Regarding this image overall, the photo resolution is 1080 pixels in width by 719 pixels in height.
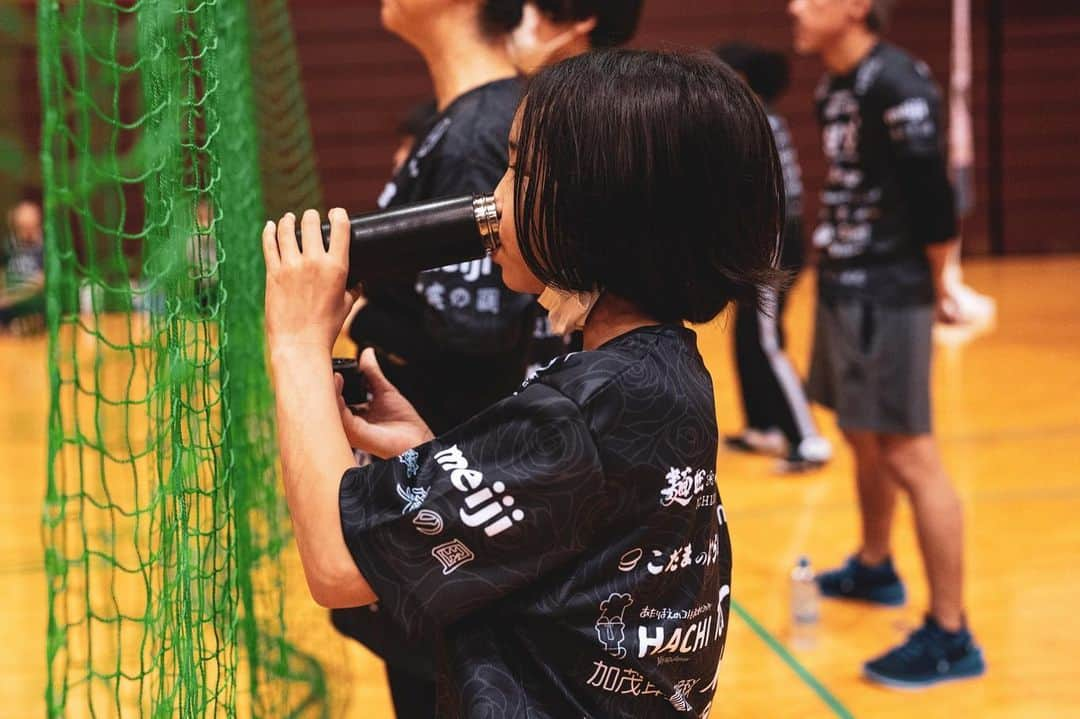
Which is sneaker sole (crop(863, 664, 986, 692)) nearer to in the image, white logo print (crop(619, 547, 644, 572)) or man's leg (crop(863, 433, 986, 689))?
man's leg (crop(863, 433, 986, 689))

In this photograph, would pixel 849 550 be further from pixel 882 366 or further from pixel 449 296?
pixel 449 296

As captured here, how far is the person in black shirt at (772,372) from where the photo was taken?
14.3ft

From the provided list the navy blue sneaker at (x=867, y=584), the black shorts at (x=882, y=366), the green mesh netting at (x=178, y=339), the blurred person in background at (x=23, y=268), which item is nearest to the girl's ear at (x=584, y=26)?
the green mesh netting at (x=178, y=339)

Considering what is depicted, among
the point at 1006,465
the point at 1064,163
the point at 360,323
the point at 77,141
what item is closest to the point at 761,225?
the point at 77,141

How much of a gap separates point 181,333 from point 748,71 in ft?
10.8

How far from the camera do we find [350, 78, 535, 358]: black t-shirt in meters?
1.66

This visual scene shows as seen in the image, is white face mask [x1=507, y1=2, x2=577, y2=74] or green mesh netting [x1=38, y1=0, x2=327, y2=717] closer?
green mesh netting [x1=38, y1=0, x2=327, y2=717]

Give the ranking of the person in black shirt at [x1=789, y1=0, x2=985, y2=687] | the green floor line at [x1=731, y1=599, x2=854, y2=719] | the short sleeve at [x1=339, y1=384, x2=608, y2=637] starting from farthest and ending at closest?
1. the person in black shirt at [x1=789, y1=0, x2=985, y2=687]
2. the green floor line at [x1=731, y1=599, x2=854, y2=719]
3. the short sleeve at [x1=339, y1=384, x2=608, y2=637]

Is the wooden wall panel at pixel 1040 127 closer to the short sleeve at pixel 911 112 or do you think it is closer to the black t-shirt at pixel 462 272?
the short sleeve at pixel 911 112

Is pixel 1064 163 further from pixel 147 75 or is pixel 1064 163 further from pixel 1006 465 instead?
pixel 147 75

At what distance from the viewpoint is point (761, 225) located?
42.4 inches

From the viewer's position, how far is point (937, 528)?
285cm

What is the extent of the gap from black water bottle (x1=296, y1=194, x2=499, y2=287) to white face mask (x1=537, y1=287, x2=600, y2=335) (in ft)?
0.23

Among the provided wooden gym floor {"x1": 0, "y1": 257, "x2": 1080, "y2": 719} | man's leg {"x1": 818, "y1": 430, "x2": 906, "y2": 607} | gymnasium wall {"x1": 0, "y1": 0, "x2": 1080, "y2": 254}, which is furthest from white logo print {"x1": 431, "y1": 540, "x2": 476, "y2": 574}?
gymnasium wall {"x1": 0, "y1": 0, "x2": 1080, "y2": 254}
